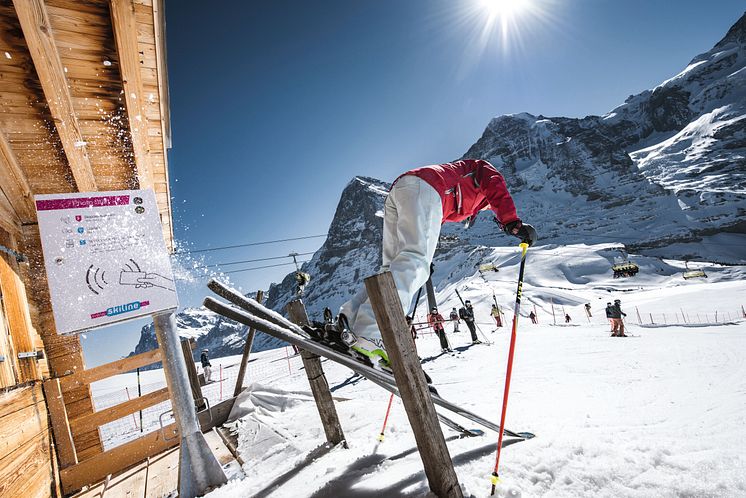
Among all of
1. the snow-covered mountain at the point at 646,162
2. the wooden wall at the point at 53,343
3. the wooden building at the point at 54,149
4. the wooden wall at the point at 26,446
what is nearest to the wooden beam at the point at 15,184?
the wooden building at the point at 54,149

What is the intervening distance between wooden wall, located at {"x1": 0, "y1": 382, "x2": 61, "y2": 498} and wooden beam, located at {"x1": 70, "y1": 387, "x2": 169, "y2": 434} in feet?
1.14

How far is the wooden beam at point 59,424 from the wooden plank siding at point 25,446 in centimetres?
10

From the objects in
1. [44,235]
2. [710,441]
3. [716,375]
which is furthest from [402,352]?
[716,375]

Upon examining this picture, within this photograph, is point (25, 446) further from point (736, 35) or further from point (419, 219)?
point (736, 35)

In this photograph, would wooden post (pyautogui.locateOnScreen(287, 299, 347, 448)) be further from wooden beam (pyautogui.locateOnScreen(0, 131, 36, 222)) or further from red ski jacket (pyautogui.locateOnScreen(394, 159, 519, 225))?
wooden beam (pyautogui.locateOnScreen(0, 131, 36, 222))

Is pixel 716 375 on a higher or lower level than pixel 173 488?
lower

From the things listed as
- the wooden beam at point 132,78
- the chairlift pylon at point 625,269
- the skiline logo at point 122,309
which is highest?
the wooden beam at point 132,78

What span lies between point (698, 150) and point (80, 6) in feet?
549

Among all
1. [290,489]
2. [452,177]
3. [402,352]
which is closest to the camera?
[402,352]

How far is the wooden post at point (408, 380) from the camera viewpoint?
1576 millimetres

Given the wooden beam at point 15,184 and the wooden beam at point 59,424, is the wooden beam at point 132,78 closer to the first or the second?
the wooden beam at point 15,184

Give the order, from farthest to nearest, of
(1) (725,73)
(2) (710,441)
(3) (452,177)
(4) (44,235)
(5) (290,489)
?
(1) (725,73), (3) (452,177), (4) (44,235), (5) (290,489), (2) (710,441)

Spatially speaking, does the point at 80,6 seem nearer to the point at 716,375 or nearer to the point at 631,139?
the point at 716,375

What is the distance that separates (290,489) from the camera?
2.24 m
